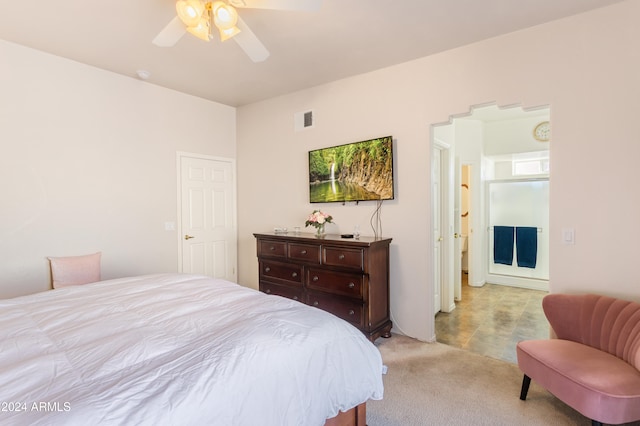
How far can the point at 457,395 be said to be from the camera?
225 cm

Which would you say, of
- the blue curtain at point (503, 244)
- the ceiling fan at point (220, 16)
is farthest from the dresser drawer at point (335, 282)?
the blue curtain at point (503, 244)

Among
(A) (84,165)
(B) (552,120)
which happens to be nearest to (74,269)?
(A) (84,165)

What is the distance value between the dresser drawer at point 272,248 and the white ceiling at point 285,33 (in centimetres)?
189

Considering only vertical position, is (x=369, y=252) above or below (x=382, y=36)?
below

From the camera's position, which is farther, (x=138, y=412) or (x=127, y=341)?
(x=127, y=341)

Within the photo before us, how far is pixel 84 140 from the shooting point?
3.32 metres

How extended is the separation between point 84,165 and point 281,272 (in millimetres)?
2347

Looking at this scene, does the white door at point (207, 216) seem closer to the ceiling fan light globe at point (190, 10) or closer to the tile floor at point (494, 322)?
the ceiling fan light globe at point (190, 10)

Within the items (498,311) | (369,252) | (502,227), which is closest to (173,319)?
(369,252)

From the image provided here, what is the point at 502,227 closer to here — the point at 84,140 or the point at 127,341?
the point at 127,341

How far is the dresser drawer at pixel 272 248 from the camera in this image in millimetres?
3586

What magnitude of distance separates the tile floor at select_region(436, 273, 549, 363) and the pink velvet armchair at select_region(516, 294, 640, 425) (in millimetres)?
781

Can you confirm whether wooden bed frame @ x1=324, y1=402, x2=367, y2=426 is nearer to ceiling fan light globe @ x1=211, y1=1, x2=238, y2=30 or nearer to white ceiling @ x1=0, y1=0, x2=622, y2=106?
ceiling fan light globe @ x1=211, y1=1, x2=238, y2=30

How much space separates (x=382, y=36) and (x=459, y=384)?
286cm
